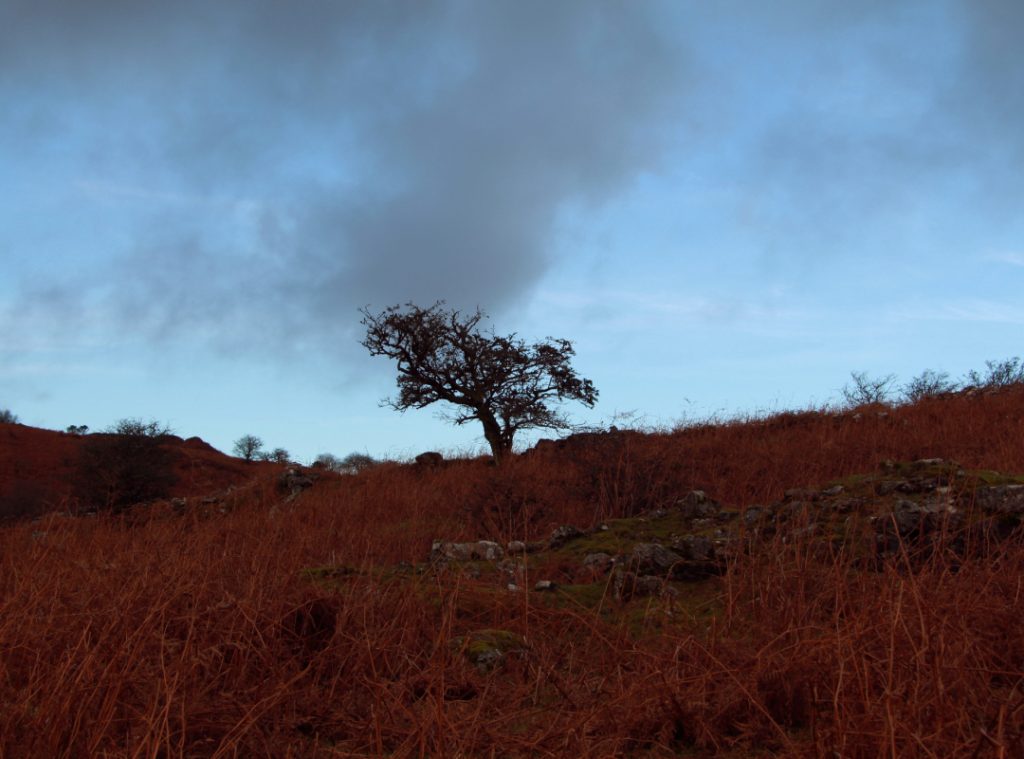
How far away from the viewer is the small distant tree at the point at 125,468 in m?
19.3

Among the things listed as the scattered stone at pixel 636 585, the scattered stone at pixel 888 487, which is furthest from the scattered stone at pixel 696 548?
the scattered stone at pixel 888 487

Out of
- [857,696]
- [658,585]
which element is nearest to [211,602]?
[658,585]

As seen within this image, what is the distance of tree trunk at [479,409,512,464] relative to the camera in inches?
739

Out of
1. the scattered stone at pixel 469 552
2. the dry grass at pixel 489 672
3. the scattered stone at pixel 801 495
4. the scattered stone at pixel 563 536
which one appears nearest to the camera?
the dry grass at pixel 489 672

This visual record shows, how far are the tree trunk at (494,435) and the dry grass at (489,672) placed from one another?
12.4 meters

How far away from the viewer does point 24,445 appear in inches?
1166

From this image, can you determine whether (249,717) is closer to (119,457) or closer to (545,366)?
(545,366)

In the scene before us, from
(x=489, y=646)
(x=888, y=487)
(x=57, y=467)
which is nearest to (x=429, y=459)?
(x=888, y=487)

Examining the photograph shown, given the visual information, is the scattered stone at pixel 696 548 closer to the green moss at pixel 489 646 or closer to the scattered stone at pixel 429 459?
the green moss at pixel 489 646

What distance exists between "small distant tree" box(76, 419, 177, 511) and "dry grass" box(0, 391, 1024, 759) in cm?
1429

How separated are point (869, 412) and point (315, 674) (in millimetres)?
14328

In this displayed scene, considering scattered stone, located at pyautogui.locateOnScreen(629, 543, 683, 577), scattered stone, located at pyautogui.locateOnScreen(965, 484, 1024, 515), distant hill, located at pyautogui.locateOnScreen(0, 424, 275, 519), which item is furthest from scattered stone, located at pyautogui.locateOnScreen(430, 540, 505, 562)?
distant hill, located at pyautogui.locateOnScreen(0, 424, 275, 519)

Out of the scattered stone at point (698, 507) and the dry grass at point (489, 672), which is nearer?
the dry grass at point (489, 672)

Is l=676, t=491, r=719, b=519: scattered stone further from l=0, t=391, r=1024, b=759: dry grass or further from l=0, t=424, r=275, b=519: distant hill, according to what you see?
l=0, t=424, r=275, b=519: distant hill
